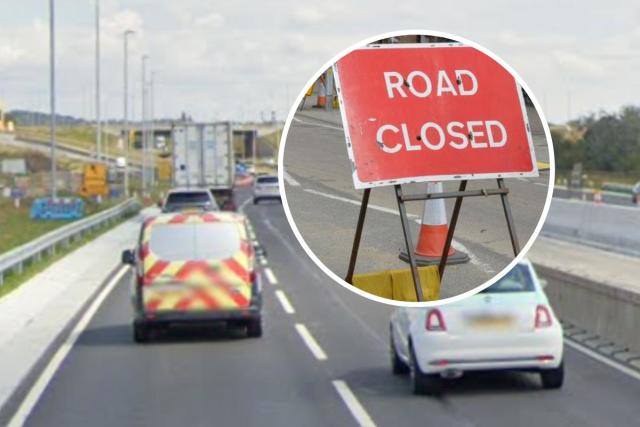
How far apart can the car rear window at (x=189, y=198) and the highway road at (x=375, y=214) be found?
144 ft

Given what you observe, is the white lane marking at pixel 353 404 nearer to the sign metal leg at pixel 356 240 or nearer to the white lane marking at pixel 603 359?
the white lane marking at pixel 603 359

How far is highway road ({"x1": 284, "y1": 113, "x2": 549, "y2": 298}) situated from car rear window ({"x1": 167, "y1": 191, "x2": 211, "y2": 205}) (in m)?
44.0

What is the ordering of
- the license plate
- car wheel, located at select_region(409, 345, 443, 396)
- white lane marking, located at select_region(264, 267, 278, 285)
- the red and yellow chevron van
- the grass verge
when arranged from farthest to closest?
white lane marking, located at select_region(264, 267, 278, 285) → the grass verge → the red and yellow chevron van → the license plate → car wheel, located at select_region(409, 345, 443, 396)

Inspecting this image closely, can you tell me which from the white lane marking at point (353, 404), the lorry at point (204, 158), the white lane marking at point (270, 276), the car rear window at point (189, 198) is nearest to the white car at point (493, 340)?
the white lane marking at point (353, 404)

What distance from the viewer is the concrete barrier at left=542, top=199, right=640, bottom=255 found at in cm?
3114

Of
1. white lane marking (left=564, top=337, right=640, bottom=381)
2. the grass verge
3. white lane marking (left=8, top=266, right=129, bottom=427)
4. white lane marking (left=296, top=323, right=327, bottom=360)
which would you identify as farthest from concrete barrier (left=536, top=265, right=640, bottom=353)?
the grass verge

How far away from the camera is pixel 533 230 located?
2297 mm

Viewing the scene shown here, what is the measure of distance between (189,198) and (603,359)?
3038 centimetres

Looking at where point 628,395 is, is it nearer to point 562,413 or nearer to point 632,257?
point 562,413

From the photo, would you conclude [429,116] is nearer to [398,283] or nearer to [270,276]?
[398,283]

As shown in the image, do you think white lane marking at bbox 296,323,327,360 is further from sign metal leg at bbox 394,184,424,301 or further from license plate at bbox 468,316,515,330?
sign metal leg at bbox 394,184,424,301

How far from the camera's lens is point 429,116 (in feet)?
7.18

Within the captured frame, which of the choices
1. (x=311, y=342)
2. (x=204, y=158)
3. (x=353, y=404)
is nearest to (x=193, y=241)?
(x=311, y=342)

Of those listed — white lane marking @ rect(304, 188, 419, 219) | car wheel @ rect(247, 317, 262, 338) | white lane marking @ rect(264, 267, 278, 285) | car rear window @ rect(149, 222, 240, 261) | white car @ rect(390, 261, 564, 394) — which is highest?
white lane marking @ rect(304, 188, 419, 219)
